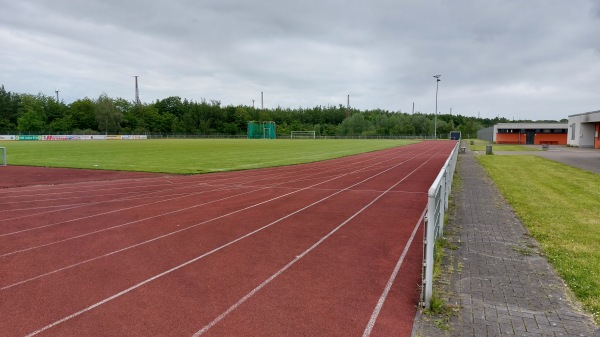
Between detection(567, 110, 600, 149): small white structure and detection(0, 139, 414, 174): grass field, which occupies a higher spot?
detection(567, 110, 600, 149): small white structure

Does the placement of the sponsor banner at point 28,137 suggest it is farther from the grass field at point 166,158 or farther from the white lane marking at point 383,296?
the white lane marking at point 383,296

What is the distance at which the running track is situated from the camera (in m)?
4.16

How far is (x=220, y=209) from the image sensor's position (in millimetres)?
9695

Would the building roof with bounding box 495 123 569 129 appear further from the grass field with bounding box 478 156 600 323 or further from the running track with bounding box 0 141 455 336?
the running track with bounding box 0 141 455 336

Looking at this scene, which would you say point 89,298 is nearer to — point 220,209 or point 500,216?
point 220,209

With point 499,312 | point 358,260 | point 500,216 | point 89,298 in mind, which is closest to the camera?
point 499,312

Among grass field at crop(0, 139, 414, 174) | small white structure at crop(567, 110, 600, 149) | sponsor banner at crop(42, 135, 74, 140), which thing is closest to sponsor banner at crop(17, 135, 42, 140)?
sponsor banner at crop(42, 135, 74, 140)

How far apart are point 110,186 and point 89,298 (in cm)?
1010

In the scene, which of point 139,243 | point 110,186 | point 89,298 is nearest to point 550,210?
point 139,243

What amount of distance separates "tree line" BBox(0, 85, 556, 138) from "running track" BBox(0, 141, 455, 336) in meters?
88.3

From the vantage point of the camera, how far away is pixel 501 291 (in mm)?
4820

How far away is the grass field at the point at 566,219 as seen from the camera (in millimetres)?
5168

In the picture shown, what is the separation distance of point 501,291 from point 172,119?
369 feet

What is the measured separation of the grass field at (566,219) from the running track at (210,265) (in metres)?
2.00
